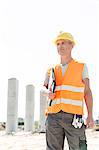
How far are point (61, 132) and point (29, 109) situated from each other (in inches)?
664

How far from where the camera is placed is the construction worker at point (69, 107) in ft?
12.6

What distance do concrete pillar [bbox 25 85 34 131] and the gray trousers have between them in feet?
53.8

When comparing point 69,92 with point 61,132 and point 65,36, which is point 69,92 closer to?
point 61,132

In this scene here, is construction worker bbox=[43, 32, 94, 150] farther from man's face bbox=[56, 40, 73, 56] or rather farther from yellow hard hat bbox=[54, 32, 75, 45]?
yellow hard hat bbox=[54, 32, 75, 45]

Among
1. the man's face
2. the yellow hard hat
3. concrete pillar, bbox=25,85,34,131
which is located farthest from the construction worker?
concrete pillar, bbox=25,85,34,131

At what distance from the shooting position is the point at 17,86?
18.5 metres

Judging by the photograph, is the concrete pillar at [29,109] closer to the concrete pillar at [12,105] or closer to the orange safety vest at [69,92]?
the concrete pillar at [12,105]

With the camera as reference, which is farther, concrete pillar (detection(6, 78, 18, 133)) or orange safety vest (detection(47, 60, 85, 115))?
concrete pillar (detection(6, 78, 18, 133))

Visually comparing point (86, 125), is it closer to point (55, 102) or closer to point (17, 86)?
point (55, 102)

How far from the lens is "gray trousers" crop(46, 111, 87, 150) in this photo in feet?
12.5

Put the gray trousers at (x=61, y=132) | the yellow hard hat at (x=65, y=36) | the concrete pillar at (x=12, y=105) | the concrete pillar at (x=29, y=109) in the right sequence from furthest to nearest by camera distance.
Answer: the concrete pillar at (x=29, y=109), the concrete pillar at (x=12, y=105), the yellow hard hat at (x=65, y=36), the gray trousers at (x=61, y=132)

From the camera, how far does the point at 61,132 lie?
388 centimetres

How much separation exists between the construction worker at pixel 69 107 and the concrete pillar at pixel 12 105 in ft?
46.7

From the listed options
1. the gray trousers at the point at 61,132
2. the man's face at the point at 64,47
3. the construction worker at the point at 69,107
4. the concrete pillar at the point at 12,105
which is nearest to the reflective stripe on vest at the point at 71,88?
the construction worker at the point at 69,107
